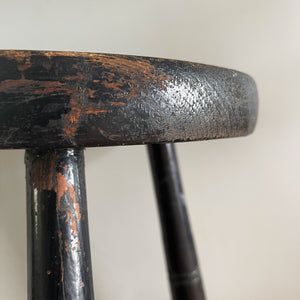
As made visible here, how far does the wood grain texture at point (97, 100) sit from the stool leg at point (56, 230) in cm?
5

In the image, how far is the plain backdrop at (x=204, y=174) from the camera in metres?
0.62

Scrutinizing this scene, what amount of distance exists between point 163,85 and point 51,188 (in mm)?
112

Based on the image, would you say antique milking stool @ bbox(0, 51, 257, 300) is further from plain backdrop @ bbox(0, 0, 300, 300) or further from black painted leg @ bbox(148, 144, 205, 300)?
plain backdrop @ bbox(0, 0, 300, 300)

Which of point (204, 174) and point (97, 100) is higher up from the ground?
point (204, 174)

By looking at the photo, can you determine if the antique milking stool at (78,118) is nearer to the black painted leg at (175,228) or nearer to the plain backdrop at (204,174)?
the black painted leg at (175,228)

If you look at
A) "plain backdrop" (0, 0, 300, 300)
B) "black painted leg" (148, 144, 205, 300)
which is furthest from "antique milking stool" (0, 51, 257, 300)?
"plain backdrop" (0, 0, 300, 300)

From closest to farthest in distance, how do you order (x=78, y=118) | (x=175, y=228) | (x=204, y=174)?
(x=78, y=118)
(x=175, y=228)
(x=204, y=174)

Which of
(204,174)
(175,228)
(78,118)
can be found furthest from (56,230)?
(204,174)

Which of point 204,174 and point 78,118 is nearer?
point 78,118

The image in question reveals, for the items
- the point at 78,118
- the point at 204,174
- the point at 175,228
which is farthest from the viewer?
the point at 204,174

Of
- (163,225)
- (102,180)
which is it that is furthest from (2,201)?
(163,225)

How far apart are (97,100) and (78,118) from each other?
0.6 inches

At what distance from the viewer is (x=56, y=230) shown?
0.25 meters

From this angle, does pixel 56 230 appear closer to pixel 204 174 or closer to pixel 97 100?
pixel 97 100
